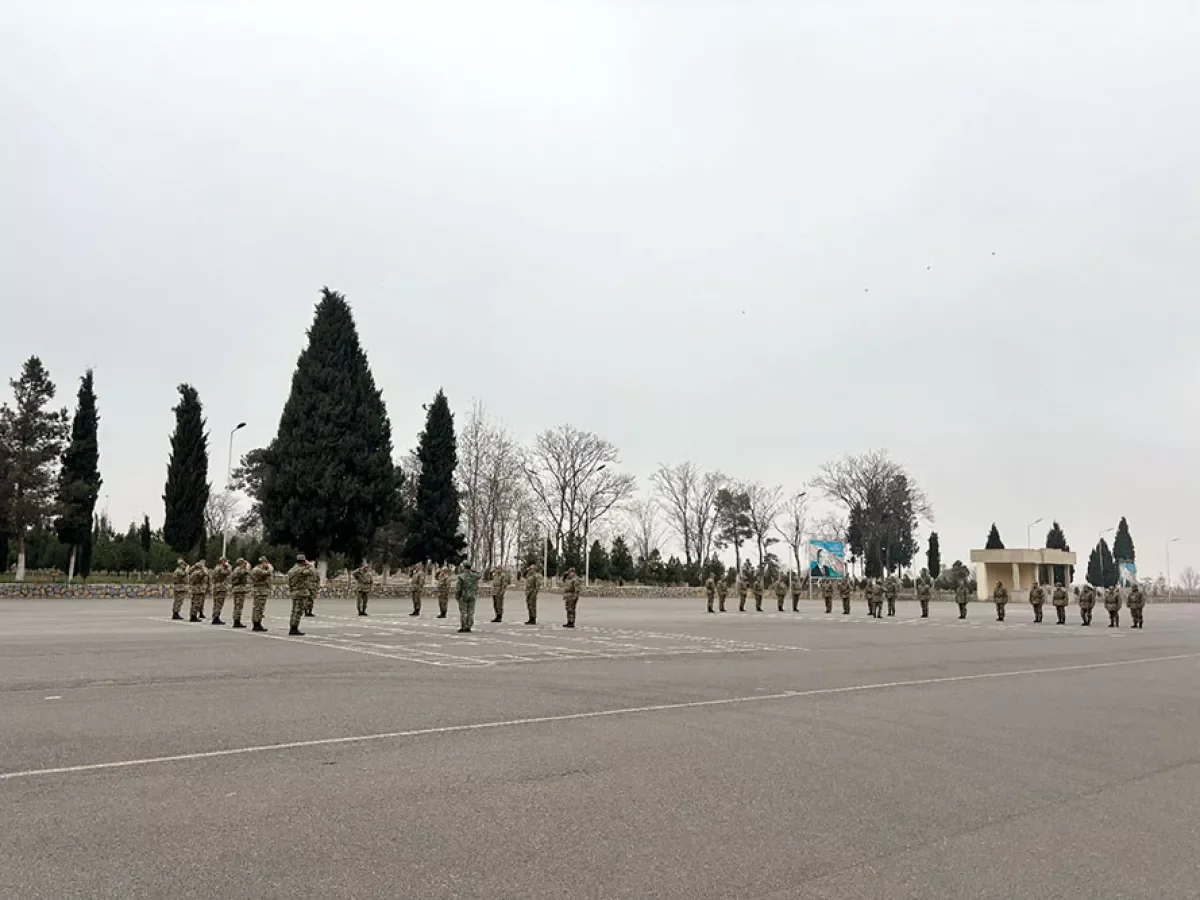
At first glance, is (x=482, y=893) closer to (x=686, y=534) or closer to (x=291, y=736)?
(x=291, y=736)

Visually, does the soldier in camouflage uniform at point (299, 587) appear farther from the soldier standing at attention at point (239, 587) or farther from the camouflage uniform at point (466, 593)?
the camouflage uniform at point (466, 593)

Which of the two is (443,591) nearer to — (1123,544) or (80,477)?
(80,477)

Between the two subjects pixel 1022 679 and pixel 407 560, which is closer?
pixel 1022 679

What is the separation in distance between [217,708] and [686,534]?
8534 cm

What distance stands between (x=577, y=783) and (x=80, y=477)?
53.8 meters

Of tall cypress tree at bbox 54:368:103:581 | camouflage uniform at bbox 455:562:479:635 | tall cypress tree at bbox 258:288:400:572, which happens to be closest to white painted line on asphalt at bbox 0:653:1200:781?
camouflage uniform at bbox 455:562:479:635

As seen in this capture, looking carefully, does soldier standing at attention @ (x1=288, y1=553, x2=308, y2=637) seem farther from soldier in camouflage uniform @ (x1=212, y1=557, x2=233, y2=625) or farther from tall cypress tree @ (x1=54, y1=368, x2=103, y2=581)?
tall cypress tree @ (x1=54, y1=368, x2=103, y2=581)

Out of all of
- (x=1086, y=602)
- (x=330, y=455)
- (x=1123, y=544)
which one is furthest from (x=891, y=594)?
(x=1123, y=544)

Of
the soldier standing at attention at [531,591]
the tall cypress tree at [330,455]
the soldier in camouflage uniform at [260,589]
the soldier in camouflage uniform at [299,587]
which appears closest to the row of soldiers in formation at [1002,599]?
the soldier standing at attention at [531,591]

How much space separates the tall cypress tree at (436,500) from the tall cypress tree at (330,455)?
27.1 ft

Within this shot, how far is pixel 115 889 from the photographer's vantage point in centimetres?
438

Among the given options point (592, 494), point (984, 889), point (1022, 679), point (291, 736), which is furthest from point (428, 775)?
point (592, 494)

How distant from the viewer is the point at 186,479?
58.7 meters

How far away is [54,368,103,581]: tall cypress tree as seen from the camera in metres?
48.1
